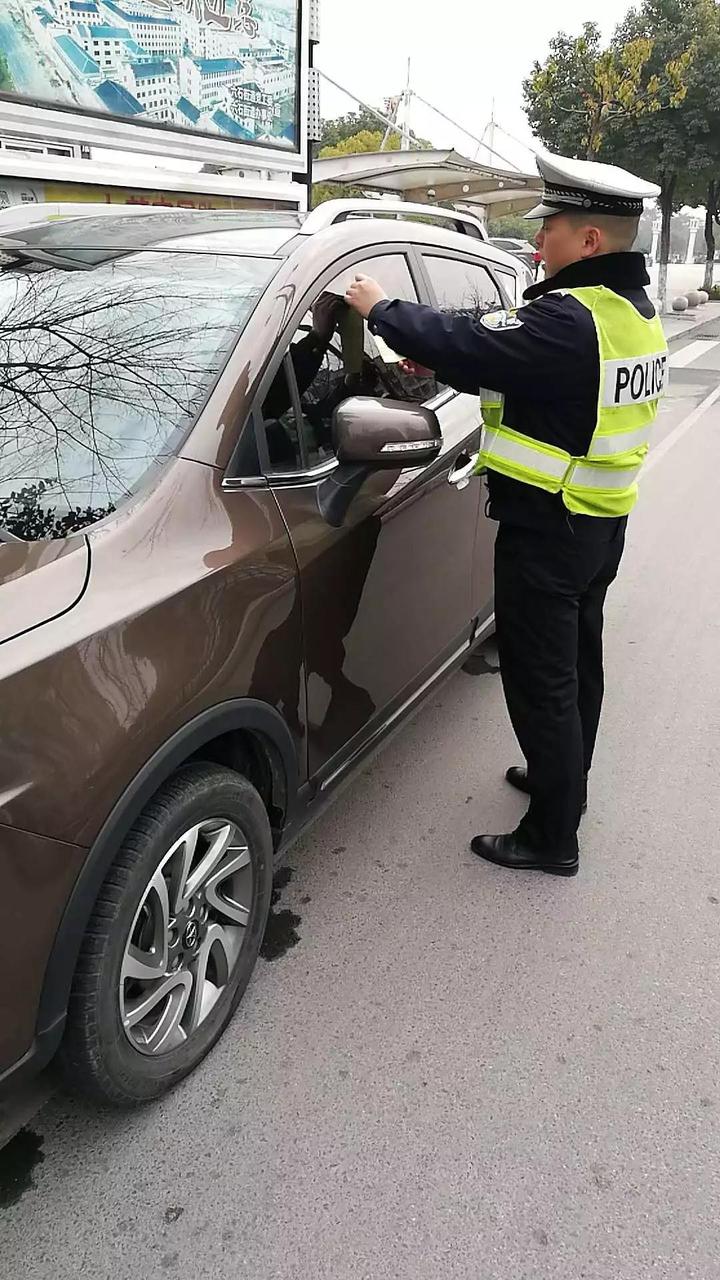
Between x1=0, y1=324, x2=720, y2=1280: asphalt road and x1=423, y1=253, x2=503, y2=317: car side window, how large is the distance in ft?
5.51

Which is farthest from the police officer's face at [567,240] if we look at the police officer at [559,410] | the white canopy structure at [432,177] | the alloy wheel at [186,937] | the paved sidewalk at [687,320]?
the paved sidewalk at [687,320]

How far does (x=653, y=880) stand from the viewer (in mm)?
2828

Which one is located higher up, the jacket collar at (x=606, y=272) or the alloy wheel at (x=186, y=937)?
the jacket collar at (x=606, y=272)

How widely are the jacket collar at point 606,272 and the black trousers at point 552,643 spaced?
595mm

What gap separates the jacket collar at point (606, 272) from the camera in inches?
91.7

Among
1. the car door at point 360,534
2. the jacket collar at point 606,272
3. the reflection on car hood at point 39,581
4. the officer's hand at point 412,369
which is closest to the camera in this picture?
the reflection on car hood at point 39,581

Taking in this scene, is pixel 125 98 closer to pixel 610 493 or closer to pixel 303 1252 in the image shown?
pixel 610 493

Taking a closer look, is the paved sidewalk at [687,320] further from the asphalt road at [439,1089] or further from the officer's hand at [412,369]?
the asphalt road at [439,1089]

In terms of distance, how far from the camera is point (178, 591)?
5.81ft

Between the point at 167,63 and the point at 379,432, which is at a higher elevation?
the point at 167,63

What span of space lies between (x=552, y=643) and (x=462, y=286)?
150 cm

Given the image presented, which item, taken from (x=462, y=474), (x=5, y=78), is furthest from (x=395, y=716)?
(x=5, y=78)

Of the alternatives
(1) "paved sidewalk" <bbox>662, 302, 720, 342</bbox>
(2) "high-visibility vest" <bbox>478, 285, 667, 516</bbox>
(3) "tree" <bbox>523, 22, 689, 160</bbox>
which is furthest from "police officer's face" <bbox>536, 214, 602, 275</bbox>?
(3) "tree" <bbox>523, 22, 689, 160</bbox>

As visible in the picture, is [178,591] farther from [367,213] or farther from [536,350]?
[367,213]
